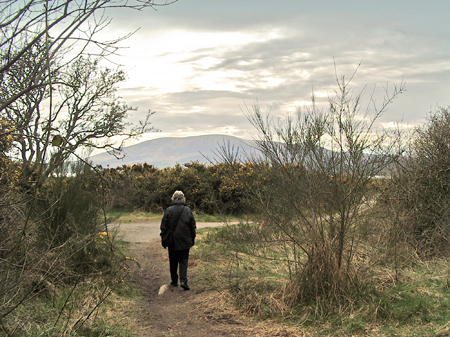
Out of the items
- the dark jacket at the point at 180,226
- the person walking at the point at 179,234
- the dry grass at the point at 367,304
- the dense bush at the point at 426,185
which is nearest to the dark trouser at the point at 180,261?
the person walking at the point at 179,234

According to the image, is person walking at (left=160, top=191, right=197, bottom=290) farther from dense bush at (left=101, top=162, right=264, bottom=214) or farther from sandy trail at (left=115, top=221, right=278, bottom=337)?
dense bush at (left=101, top=162, right=264, bottom=214)

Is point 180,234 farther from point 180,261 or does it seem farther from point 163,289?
point 163,289

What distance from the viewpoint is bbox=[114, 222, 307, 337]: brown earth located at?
519 centimetres

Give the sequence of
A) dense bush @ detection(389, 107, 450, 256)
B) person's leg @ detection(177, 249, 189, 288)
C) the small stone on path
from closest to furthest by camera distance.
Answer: the small stone on path, person's leg @ detection(177, 249, 189, 288), dense bush @ detection(389, 107, 450, 256)

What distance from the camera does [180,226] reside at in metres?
7.33

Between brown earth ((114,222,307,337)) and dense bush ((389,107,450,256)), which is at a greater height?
dense bush ((389,107,450,256))

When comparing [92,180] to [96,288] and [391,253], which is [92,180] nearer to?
[96,288]

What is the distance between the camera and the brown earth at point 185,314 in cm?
519

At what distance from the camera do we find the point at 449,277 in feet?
20.6

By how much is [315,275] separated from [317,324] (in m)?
0.74

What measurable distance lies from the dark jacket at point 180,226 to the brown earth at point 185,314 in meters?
0.91

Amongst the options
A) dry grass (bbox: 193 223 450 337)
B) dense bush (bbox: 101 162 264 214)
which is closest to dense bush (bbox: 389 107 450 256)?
dry grass (bbox: 193 223 450 337)

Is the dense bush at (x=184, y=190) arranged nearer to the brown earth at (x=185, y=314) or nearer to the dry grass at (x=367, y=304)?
the brown earth at (x=185, y=314)

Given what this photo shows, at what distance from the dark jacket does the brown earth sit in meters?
0.91
